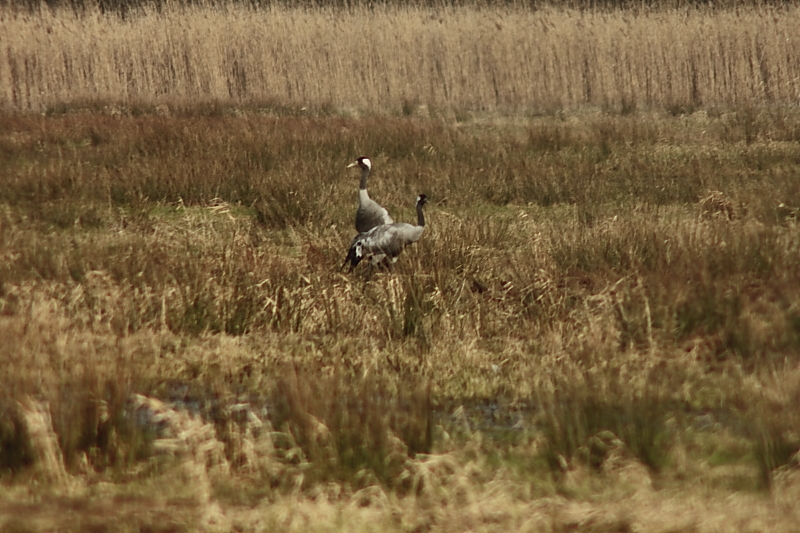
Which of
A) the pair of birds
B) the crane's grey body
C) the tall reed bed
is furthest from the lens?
the tall reed bed

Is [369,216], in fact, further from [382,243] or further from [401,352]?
[401,352]

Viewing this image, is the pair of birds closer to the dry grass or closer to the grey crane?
the grey crane

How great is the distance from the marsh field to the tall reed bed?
5290mm

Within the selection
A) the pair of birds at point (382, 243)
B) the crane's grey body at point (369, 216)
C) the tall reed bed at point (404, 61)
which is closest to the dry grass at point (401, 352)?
the pair of birds at point (382, 243)

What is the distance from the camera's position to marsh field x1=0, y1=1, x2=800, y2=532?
432 cm

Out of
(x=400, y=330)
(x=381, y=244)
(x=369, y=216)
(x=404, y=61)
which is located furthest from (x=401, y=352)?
(x=404, y=61)

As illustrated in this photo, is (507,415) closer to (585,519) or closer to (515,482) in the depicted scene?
(515,482)

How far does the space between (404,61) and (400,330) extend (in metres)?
16.1

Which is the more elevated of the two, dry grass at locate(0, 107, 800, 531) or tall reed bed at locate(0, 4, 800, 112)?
tall reed bed at locate(0, 4, 800, 112)

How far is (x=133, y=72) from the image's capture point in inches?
872

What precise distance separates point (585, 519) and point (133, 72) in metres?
19.7

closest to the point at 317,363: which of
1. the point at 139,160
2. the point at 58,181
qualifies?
the point at 58,181

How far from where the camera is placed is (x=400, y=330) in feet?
22.0

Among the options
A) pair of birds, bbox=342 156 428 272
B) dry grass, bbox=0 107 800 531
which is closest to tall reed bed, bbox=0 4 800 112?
dry grass, bbox=0 107 800 531
